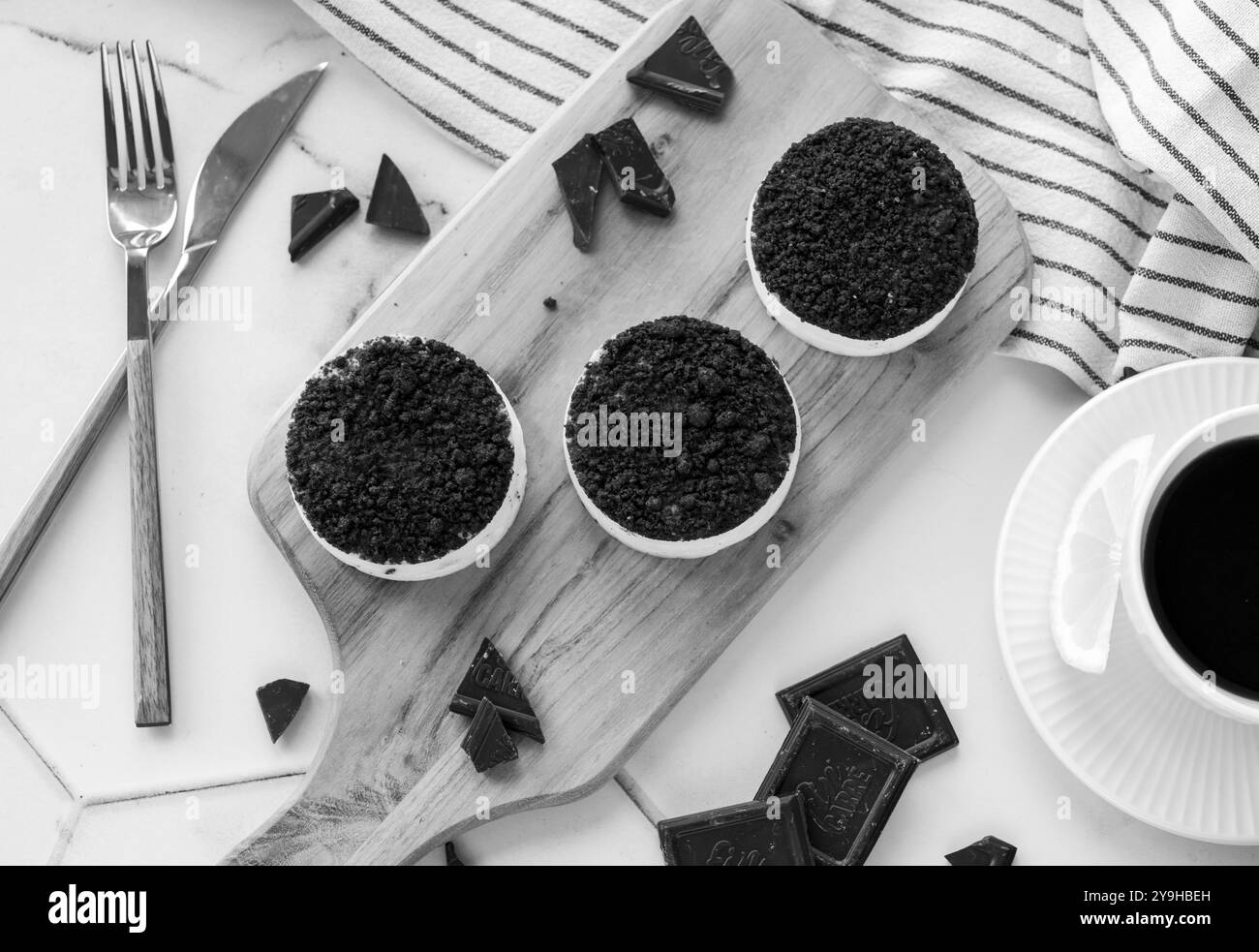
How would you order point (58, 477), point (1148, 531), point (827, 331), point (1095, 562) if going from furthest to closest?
point (58, 477) < point (827, 331) < point (1095, 562) < point (1148, 531)

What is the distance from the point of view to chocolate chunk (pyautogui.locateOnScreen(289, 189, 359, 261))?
5.68 ft

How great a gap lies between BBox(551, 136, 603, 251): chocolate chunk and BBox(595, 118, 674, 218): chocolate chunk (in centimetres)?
2

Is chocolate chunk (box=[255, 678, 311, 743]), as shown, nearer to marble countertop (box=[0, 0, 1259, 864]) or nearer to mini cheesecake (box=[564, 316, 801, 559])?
marble countertop (box=[0, 0, 1259, 864])

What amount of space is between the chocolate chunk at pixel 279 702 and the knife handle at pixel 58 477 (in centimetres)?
40

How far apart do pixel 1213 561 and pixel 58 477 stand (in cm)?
157

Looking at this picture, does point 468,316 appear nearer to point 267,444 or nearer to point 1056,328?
point 267,444

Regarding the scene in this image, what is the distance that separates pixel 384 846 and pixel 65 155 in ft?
3.77

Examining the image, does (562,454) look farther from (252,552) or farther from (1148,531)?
(1148,531)

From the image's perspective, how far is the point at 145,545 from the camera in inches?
65.8

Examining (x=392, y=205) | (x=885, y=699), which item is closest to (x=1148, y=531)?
(x=885, y=699)

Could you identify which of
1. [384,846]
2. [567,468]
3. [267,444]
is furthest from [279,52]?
[384,846]

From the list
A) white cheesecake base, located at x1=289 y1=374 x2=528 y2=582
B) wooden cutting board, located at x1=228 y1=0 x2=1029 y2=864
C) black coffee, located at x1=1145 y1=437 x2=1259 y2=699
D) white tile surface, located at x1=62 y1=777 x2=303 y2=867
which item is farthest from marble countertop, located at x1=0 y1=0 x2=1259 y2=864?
black coffee, located at x1=1145 y1=437 x2=1259 y2=699

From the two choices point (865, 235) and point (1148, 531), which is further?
point (865, 235)

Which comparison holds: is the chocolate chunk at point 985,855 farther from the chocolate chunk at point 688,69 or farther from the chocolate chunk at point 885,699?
the chocolate chunk at point 688,69
